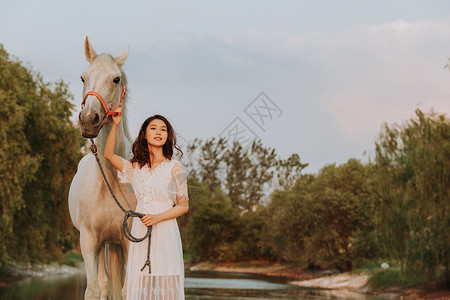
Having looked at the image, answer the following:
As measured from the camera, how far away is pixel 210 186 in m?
59.9

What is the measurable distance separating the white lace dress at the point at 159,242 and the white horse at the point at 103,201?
2.02 feet

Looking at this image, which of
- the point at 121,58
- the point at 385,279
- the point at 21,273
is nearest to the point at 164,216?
the point at 121,58

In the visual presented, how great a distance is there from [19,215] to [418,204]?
12793mm

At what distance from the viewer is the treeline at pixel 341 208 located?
61.1ft

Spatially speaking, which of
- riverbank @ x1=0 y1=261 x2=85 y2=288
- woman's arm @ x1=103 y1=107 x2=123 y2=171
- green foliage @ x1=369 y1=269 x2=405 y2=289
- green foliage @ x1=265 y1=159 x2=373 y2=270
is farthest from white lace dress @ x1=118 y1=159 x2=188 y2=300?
green foliage @ x1=265 y1=159 x2=373 y2=270

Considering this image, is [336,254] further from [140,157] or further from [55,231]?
[140,157]

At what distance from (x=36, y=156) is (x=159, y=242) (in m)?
16.0

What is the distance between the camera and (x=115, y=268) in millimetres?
5387

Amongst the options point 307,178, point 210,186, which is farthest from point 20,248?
point 210,186

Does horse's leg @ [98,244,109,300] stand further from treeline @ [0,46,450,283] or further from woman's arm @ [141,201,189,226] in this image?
treeline @ [0,46,450,283]

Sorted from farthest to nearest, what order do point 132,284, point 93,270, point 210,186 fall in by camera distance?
point 210,186 → point 93,270 → point 132,284

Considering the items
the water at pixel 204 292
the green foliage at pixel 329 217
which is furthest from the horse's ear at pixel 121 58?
the green foliage at pixel 329 217

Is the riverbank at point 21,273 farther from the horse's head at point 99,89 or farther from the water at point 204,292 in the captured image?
the horse's head at point 99,89

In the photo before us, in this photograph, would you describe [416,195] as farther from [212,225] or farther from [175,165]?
[212,225]
